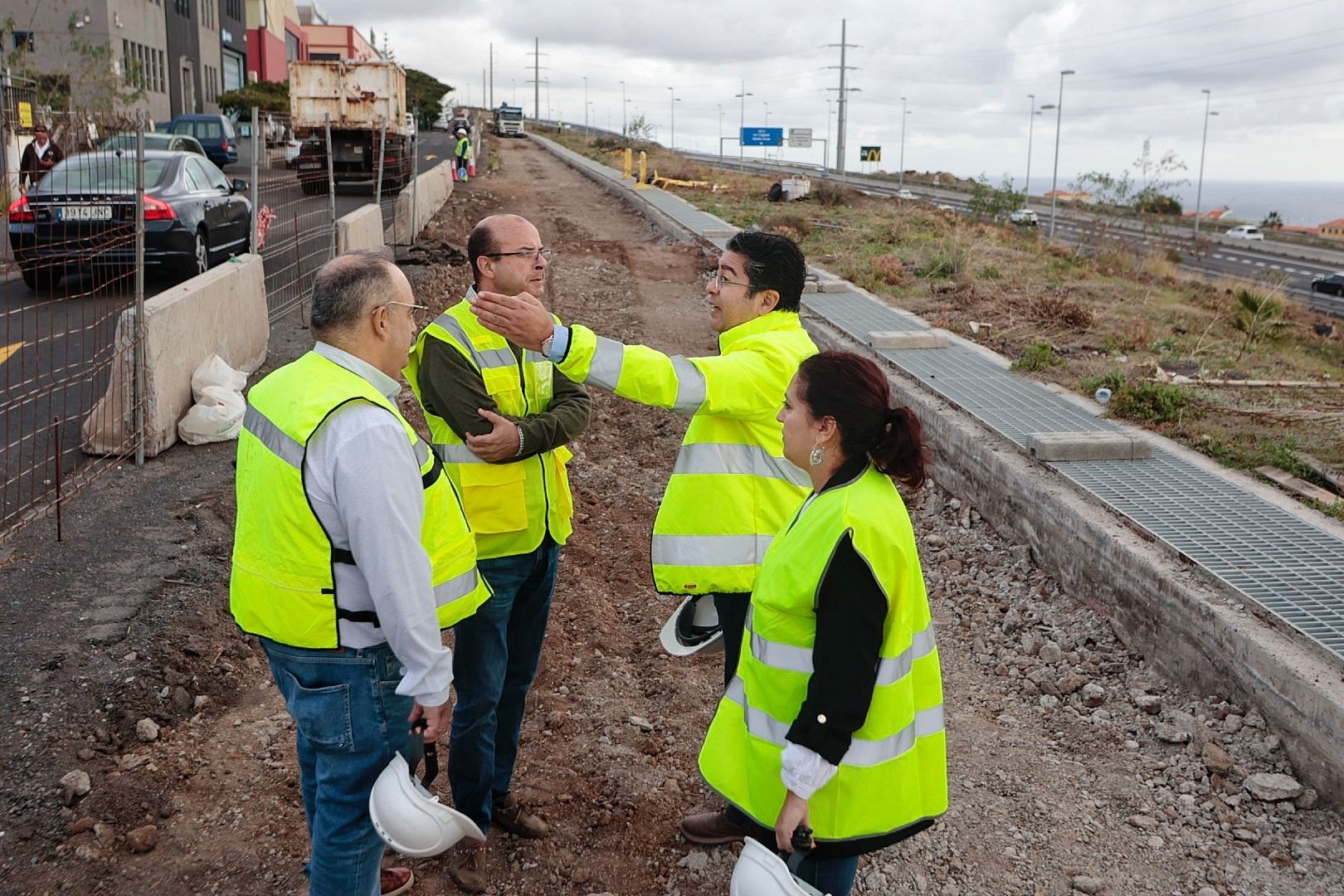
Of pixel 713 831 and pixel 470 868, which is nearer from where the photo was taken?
pixel 470 868

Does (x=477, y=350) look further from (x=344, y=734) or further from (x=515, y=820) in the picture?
(x=515, y=820)

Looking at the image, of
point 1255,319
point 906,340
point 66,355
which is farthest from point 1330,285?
point 66,355

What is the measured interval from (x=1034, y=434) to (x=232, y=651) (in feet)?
14.7

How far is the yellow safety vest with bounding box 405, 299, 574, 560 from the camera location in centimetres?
340

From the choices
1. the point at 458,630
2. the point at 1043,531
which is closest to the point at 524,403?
the point at 458,630

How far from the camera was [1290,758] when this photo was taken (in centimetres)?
404

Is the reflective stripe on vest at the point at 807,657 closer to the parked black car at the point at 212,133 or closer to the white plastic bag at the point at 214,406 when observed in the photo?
the white plastic bag at the point at 214,406

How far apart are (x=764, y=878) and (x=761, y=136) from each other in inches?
3348

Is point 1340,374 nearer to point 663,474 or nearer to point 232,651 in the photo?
point 663,474

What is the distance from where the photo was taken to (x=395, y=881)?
3480mm

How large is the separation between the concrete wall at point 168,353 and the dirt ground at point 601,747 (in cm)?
49

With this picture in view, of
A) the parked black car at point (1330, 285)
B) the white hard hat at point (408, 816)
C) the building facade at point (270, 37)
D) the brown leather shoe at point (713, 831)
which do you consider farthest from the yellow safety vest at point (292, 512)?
the building facade at point (270, 37)

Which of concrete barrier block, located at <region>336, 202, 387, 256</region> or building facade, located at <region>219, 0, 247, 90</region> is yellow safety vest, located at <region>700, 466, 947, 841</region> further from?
building facade, located at <region>219, 0, 247, 90</region>

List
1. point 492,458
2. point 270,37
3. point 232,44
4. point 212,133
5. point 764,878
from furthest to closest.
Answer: point 270,37
point 232,44
point 212,133
point 492,458
point 764,878
